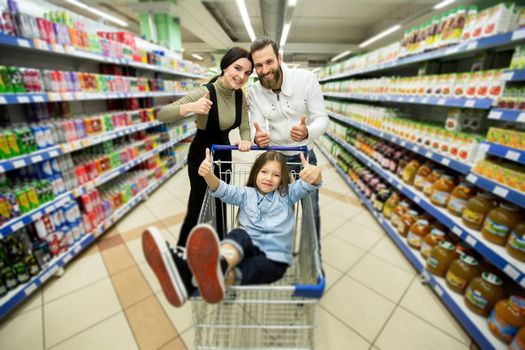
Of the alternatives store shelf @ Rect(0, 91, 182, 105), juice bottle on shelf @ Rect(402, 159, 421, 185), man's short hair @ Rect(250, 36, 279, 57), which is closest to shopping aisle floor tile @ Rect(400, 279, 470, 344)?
juice bottle on shelf @ Rect(402, 159, 421, 185)

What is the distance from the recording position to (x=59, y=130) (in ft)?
6.91

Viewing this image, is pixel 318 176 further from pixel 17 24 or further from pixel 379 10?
pixel 379 10

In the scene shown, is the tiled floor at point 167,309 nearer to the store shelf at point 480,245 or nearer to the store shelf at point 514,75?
the store shelf at point 480,245

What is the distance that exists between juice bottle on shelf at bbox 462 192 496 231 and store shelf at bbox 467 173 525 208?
167 mm

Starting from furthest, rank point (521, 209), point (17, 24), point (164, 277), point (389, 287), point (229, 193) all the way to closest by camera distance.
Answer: point (389, 287) < point (17, 24) < point (521, 209) < point (229, 193) < point (164, 277)

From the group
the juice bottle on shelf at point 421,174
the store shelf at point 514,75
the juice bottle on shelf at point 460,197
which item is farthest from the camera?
the juice bottle on shelf at point 421,174

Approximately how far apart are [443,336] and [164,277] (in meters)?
1.91

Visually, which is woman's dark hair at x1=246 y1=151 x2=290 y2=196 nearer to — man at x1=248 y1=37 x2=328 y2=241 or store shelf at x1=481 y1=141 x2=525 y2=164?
man at x1=248 y1=37 x2=328 y2=241

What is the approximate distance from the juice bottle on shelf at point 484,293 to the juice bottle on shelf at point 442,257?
24cm

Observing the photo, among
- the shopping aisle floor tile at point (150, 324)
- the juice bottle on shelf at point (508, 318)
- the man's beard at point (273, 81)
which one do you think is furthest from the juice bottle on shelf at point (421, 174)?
the shopping aisle floor tile at point (150, 324)

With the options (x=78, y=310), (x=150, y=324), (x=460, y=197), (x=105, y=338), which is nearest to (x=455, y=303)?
(x=460, y=197)

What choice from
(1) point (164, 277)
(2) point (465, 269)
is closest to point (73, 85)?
(1) point (164, 277)

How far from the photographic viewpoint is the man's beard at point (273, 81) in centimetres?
155

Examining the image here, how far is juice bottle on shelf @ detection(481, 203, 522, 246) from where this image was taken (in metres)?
1.54
